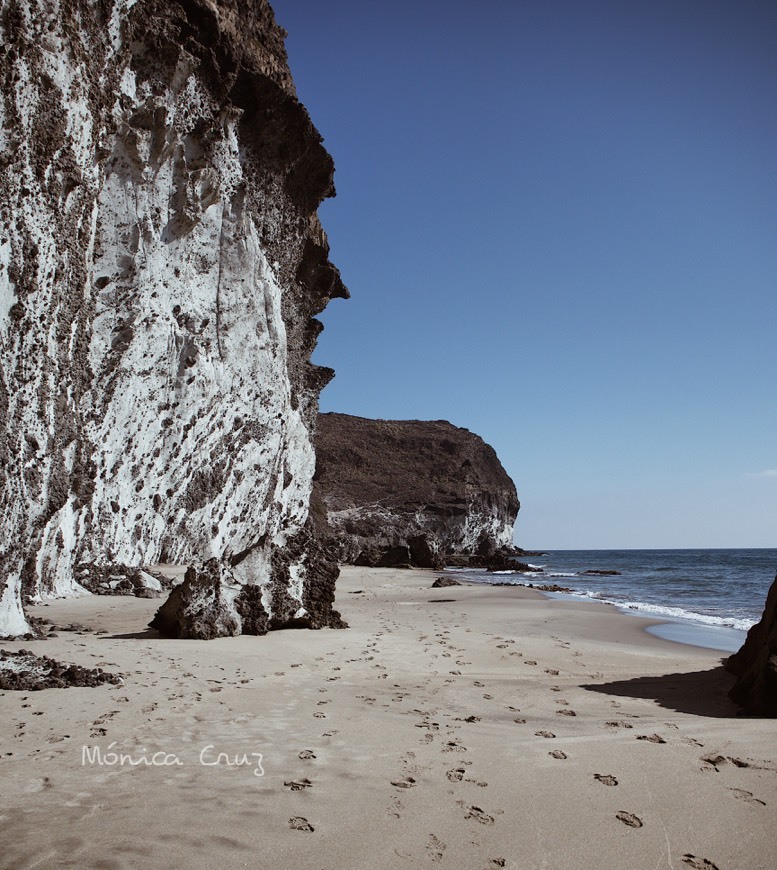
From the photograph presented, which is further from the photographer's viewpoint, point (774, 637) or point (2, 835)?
point (774, 637)

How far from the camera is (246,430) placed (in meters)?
20.8

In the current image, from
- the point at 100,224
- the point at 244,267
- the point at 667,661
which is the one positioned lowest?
the point at 667,661

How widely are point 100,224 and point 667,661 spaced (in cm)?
1338

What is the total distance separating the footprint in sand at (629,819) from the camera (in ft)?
8.93

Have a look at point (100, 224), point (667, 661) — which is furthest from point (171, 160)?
point (667, 661)

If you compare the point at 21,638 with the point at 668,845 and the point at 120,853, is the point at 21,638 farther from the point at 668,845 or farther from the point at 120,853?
the point at 668,845

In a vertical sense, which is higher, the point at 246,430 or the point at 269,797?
the point at 246,430

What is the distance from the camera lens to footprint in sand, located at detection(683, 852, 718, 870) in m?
2.38

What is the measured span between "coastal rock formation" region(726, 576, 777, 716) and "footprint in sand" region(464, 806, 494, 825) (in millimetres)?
3078

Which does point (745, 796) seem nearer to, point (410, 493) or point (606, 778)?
point (606, 778)

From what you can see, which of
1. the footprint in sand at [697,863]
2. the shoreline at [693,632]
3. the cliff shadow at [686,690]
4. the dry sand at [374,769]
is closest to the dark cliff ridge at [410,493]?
the shoreline at [693,632]

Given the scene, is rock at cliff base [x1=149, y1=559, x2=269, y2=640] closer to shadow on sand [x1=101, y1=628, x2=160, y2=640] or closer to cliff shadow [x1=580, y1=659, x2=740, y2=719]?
shadow on sand [x1=101, y1=628, x2=160, y2=640]

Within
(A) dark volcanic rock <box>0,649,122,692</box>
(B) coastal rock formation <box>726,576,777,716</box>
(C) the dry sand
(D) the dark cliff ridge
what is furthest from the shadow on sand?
(D) the dark cliff ridge

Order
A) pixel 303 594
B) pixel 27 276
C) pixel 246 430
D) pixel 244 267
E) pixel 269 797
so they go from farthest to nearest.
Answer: pixel 246 430 < pixel 244 267 < pixel 303 594 < pixel 27 276 < pixel 269 797
